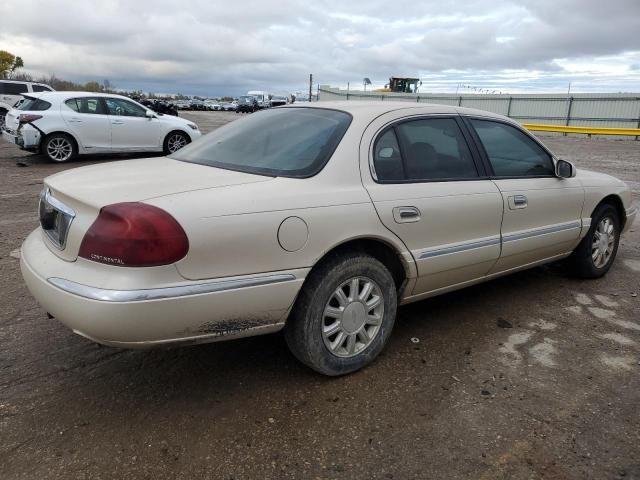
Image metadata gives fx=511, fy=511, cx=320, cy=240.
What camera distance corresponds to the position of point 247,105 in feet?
188

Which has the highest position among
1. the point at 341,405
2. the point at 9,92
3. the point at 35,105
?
the point at 9,92

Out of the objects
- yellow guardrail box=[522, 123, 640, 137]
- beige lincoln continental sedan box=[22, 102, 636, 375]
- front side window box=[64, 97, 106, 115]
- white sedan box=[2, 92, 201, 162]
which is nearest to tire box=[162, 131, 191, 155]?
white sedan box=[2, 92, 201, 162]

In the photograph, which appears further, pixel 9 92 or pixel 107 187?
pixel 9 92

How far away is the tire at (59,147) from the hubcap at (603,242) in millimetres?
10407

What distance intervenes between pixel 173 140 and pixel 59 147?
8.39 ft

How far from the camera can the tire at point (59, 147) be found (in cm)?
1083

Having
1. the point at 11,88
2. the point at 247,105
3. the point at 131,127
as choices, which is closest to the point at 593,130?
the point at 131,127

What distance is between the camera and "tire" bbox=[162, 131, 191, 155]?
40.6 feet

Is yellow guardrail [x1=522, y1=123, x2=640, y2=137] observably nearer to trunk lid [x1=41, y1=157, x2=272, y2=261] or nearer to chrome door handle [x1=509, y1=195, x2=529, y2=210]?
chrome door handle [x1=509, y1=195, x2=529, y2=210]

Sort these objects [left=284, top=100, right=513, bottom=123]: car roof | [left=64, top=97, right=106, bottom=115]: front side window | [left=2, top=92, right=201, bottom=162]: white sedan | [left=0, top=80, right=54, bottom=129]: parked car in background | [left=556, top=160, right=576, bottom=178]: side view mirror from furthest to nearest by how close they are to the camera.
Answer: [left=0, top=80, right=54, bottom=129]: parked car in background, [left=64, top=97, right=106, bottom=115]: front side window, [left=2, top=92, right=201, bottom=162]: white sedan, [left=556, top=160, right=576, bottom=178]: side view mirror, [left=284, top=100, right=513, bottom=123]: car roof

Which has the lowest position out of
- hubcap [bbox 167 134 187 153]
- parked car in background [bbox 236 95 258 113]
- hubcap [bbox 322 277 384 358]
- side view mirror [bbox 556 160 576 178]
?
hubcap [bbox 322 277 384 358]

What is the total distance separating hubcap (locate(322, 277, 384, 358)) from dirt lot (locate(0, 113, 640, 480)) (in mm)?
212

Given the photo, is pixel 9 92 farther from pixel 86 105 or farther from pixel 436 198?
pixel 436 198

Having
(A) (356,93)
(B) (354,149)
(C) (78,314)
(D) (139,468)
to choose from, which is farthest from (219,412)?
(A) (356,93)
